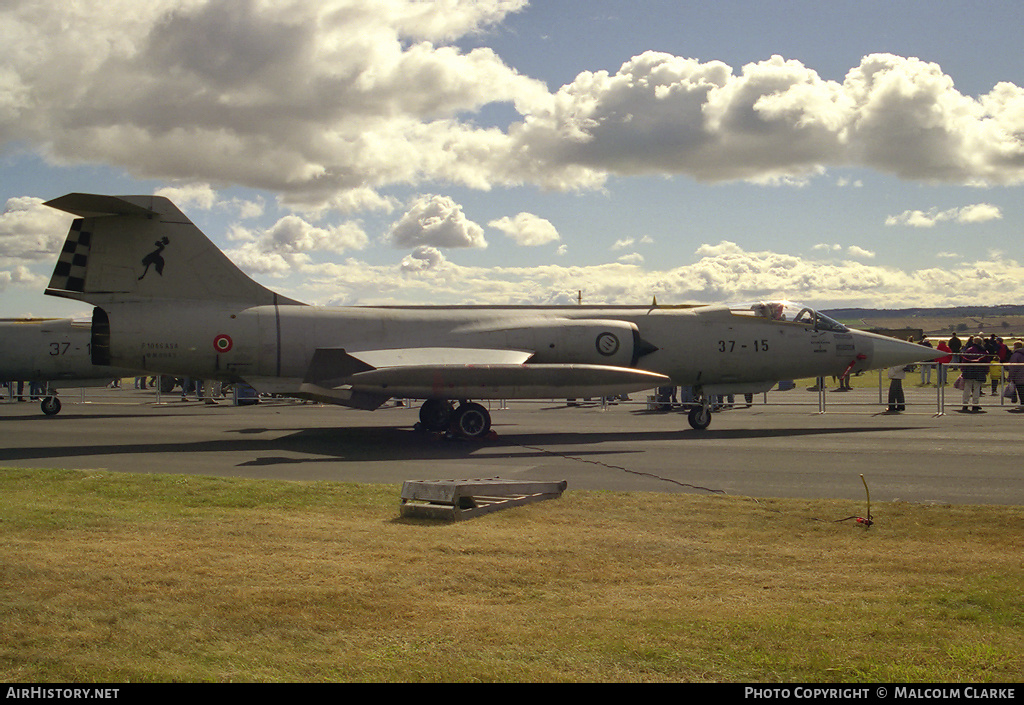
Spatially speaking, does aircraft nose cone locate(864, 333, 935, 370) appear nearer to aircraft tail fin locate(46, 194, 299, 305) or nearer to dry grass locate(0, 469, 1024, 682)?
dry grass locate(0, 469, 1024, 682)

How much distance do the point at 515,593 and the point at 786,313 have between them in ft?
54.2

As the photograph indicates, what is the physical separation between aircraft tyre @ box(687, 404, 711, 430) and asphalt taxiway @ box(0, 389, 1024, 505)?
370 mm

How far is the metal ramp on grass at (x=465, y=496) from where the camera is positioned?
858cm

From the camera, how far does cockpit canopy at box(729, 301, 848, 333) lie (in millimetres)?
20578

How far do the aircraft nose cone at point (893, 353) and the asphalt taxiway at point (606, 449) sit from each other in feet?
5.02

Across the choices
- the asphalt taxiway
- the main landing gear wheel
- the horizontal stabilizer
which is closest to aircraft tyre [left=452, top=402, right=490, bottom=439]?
the asphalt taxiway

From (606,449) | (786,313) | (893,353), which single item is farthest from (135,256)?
(893,353)

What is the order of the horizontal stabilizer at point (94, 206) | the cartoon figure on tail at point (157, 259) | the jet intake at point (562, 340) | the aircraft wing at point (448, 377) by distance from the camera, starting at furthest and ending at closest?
the jet intake at point (562, 340) → the cartoon figure on tail at point (157, 259) → the aircraft wing at point (448, 377) → the horizontal stabilizer at point (94, 206)

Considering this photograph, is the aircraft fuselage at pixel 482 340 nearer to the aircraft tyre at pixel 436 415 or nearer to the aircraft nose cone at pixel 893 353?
the aircraft nose cone at pixel 893 353

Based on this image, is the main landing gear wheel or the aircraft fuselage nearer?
Result: the aircraft fuselage

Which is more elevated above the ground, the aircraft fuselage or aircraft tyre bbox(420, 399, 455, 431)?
the aircraft fuselage

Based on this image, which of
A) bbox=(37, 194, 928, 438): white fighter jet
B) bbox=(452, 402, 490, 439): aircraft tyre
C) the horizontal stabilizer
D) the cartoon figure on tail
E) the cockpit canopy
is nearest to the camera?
the horizontal stabilizer

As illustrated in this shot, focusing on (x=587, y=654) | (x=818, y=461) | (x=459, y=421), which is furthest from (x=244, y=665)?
(x=459, y=421)

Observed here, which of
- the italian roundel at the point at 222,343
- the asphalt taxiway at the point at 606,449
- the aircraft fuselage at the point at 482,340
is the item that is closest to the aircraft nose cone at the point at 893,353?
the aircraft fuselage at the point at 482,340
